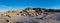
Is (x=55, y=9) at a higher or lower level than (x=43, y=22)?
higher

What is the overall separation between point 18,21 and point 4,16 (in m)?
0.30

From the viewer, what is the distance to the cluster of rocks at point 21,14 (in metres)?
2.03

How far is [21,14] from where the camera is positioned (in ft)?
6.80

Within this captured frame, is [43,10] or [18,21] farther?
[43,10]

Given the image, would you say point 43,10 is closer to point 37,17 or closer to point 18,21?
point 37,17

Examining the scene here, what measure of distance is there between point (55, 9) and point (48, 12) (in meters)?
0.15

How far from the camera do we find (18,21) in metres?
1.95

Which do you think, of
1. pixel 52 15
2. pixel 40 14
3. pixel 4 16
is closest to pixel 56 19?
pixel 52 15

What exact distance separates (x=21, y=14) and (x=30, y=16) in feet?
0.57

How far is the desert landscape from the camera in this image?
6.47ft

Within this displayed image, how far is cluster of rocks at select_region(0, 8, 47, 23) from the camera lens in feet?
6.66

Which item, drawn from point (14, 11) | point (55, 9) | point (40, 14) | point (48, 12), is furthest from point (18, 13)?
point (55, 9)

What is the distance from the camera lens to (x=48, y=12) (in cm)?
213

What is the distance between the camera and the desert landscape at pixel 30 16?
197 centimetres
